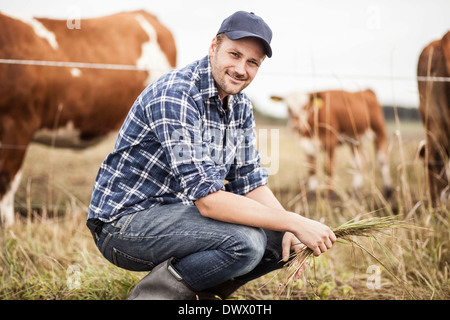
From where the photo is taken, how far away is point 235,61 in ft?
5.42

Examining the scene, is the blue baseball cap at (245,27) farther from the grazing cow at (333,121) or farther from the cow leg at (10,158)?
the grazing cow at (333,121)

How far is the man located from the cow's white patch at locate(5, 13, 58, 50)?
6.31 feet

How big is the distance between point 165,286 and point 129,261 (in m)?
0.17

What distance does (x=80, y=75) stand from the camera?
11.5 feet

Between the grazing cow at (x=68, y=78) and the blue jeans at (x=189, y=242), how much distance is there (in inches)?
52.7

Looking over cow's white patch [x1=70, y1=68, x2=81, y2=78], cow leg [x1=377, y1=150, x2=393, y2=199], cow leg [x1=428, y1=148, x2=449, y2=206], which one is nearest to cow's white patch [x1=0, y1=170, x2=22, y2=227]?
cow's white patch [x1=70, y1=68, x2=81, y2=78]

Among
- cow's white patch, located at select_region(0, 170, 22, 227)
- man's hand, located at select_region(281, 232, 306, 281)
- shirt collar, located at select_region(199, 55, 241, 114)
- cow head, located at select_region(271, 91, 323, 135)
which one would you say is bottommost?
cow's white patch, located at select_region(0, 170, 22, 227)

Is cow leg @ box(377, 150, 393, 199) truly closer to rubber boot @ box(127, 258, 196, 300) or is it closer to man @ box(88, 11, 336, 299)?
man @ box(88, 11, 336, 299)

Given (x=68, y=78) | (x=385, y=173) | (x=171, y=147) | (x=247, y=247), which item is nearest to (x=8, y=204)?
(x=68, y=78)

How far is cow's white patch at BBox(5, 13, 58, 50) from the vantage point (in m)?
3.20

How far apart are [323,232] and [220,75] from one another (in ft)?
1.98
